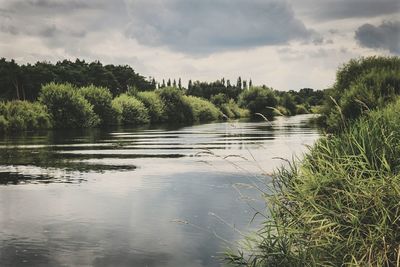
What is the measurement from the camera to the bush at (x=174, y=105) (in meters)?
78.9

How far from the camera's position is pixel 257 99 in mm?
108438

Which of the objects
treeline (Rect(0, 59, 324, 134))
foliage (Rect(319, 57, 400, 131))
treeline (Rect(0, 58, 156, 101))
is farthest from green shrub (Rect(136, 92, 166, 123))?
foliage (Rect(319, 57, 400, 131))

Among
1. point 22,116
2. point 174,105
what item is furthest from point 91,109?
point 174,105

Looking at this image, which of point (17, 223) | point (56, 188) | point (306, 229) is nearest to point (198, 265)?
point (306, 229)

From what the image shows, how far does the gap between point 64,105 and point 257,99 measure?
59.3 m

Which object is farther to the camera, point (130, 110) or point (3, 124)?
point (130, 110)

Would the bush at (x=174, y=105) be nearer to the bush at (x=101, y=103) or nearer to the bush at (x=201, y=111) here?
the bush at (x=201, y=111)

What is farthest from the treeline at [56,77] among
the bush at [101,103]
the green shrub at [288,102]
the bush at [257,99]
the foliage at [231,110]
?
the green shrub at [288,102]

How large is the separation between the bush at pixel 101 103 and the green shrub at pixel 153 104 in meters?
10.2

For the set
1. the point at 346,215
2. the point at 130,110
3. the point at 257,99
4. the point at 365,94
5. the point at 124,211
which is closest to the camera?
the point at 346,215

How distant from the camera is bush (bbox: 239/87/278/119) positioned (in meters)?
108

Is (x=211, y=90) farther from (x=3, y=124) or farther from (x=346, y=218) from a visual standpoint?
(x=346, y=218)

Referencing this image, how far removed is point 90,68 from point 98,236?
352ft

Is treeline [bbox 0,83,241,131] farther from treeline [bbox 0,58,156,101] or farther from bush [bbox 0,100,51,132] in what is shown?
→ treeline [bbox 0,58,156,101]
